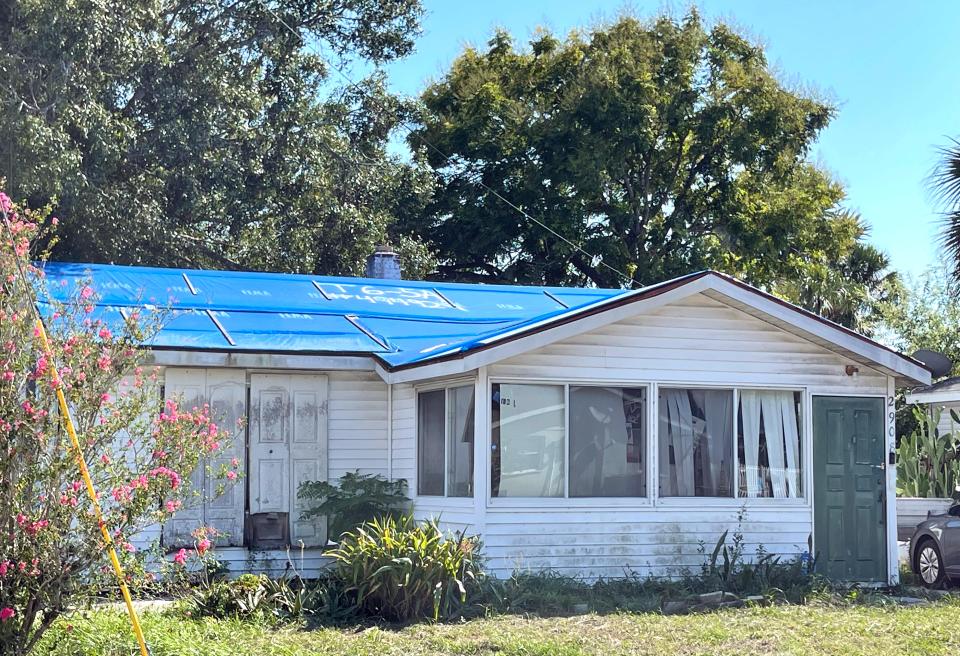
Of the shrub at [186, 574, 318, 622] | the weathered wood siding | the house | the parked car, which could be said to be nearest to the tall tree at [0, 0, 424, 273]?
the house

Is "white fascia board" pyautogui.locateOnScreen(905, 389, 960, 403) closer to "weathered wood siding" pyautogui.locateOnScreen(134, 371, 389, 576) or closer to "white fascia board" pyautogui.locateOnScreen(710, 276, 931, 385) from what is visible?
"white fascia board" pyautogui.locateOnScreen(710, 276, 931, 385)

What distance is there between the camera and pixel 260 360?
1368 centimetres

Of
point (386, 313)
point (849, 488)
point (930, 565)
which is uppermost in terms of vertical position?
point (386, 313)

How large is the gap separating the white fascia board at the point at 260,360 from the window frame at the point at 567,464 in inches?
86.5

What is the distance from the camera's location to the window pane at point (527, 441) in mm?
12758

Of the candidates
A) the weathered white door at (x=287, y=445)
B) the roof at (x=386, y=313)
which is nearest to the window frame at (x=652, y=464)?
the roof at (x=386, y=313)

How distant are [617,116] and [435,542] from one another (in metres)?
17.7

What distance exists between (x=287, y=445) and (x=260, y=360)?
4.10ft

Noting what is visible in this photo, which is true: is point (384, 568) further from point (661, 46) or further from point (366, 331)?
point (661, 46)

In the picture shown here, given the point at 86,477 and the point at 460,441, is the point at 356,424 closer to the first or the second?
the point at 460,441

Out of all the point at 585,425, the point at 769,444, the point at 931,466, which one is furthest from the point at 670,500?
the point at 931,466

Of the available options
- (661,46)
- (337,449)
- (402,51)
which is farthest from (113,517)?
(661,46)

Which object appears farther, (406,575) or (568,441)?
(568,441)

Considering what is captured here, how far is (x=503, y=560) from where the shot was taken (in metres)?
12.6
